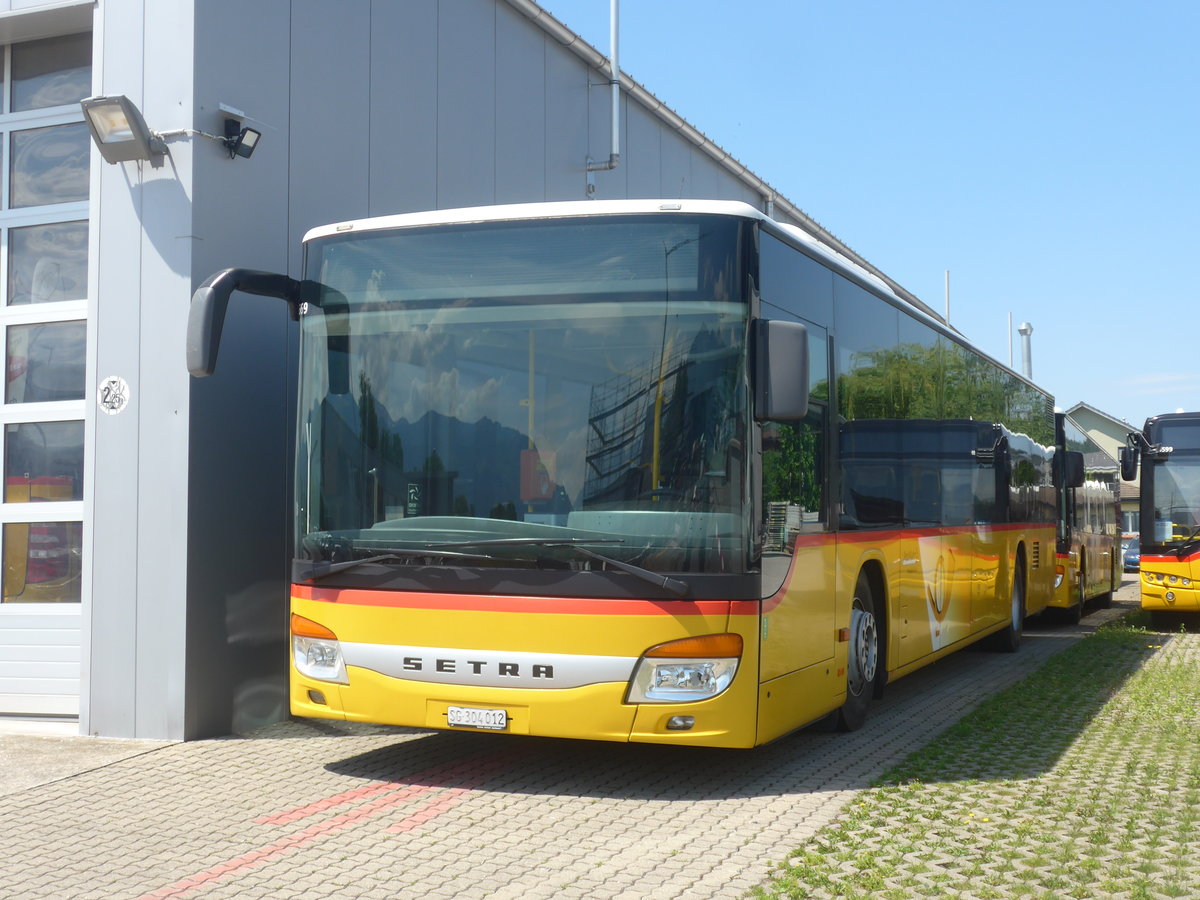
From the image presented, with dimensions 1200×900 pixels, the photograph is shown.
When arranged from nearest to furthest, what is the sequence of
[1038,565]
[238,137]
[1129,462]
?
[238,137] → [1038,565] → [1129,462]

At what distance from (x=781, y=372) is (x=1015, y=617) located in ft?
29.8

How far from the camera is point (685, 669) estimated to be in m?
6.52

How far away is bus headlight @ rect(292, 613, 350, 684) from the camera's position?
7.16 meters

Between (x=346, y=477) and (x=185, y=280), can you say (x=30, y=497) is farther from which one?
(x=346, y=477)

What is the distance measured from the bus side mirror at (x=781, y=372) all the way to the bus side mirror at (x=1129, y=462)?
12.6 metres

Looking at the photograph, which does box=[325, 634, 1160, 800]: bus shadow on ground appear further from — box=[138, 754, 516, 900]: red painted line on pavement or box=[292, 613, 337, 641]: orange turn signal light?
box=[292, 613, 337, 641]: orange turn signal light

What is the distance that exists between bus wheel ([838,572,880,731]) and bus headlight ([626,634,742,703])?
2125mm

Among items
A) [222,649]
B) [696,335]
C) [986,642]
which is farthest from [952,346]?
[222,649]

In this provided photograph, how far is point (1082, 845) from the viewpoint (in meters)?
5.71

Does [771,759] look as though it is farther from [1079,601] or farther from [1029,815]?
[1079,601]

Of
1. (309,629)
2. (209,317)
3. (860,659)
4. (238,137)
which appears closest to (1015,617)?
(860,659)

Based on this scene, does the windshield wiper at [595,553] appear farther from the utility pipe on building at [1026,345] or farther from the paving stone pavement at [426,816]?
the utility pipe on building at [1026,345]

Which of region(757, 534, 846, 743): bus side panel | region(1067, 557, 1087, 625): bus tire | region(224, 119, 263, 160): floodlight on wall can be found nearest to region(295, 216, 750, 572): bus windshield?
region(757, 534, 846, 743): bus side panel

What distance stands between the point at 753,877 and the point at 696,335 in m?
2.70
